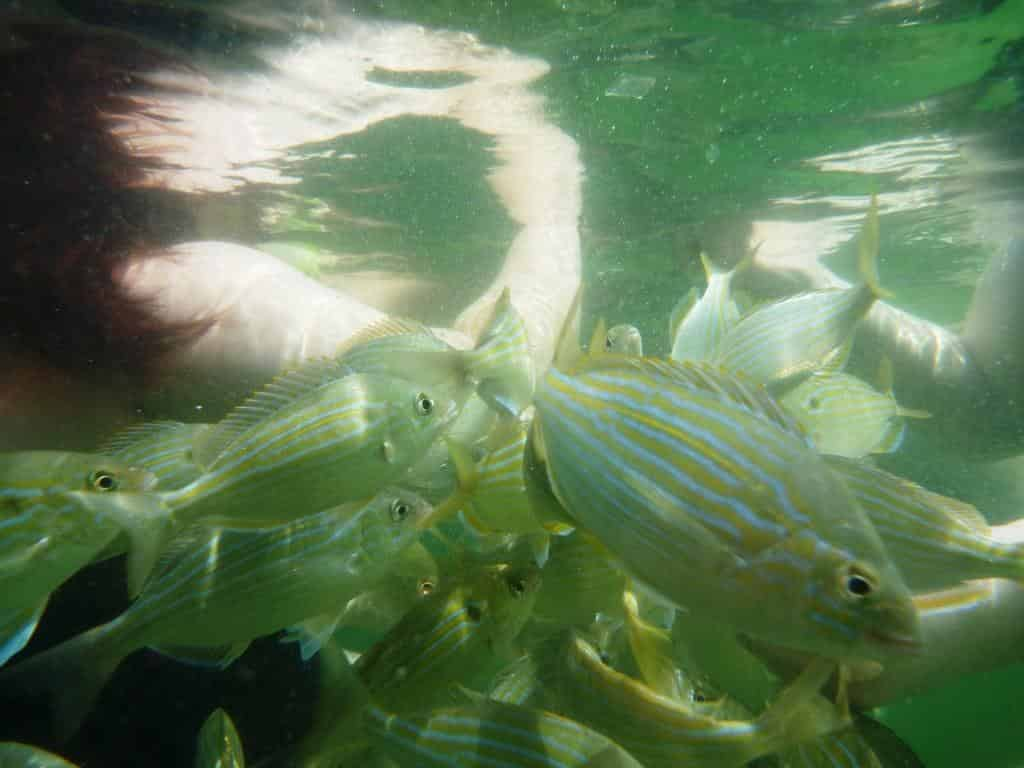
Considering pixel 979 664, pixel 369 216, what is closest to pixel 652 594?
pixel 979 664

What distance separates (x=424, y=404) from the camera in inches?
67.6

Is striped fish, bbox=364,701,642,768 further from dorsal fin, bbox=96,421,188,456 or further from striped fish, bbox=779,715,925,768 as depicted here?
dorsal fin, bbox=96,421,188,456

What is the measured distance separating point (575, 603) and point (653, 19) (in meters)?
7.46

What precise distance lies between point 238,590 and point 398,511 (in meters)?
0.59

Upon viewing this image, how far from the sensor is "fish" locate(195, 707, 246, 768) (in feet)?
6.45

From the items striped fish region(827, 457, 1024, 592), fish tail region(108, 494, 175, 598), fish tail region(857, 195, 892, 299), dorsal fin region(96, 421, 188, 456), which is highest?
fish tail region(857, 195, 892, 299)

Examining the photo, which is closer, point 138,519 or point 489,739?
point 138,519

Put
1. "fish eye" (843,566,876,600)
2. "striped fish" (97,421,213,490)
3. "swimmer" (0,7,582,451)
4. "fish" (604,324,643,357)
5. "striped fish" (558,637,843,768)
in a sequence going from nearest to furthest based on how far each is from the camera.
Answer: "fish eye" (843,566,876,600), "striped fish" (558,637,843,768), "striped fish" (97,421,213,490), "fish" (604,324,643,357), "swimmer" (0,7,582,451)

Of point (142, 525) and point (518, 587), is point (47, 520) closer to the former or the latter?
point (142, 525)

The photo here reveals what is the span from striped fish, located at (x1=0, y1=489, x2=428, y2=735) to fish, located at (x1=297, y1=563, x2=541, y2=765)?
11.1 inches

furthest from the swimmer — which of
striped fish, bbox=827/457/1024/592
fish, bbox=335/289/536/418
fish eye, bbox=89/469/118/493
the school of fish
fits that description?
striped fish, bbox=827/457/1024/592

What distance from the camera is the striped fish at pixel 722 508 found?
0.89 m

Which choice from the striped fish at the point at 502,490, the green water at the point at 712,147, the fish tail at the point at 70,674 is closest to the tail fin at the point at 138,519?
the fish tail at the point at 70,674

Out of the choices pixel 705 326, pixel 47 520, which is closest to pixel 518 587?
pixel 47 520
